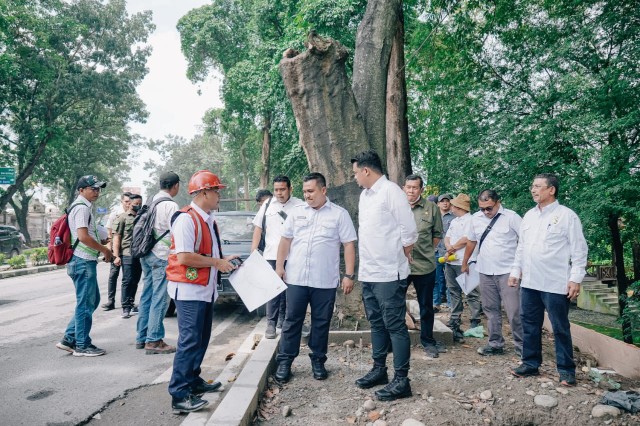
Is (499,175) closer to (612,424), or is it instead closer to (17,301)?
(612,424)

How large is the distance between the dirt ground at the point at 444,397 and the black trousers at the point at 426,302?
0.30m

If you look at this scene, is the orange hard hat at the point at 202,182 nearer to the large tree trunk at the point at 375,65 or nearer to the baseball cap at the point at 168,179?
the baseball cap at the point at 168,179

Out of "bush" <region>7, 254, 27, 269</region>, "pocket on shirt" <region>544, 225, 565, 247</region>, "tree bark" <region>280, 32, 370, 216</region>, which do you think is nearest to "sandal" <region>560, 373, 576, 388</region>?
"pocket on shirt" <region>544, 225, 565, 247</region>

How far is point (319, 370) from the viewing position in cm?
427

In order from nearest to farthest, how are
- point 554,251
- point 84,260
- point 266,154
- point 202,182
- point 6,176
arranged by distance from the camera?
point 202,182, point 554,251, point 84,260, point 6,176, point 266,154

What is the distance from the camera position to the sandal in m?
3.98

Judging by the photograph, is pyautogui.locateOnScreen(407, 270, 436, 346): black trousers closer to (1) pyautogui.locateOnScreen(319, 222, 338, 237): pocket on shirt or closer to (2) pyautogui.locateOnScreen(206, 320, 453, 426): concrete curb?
(2) pyautogui.locateOnScreen(206, 320, 453, 426): concrete curb

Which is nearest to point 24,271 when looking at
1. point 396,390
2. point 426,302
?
point 426,302

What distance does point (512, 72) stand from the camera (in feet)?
30.7

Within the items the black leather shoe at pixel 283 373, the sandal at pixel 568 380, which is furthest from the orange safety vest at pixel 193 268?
the sandal at pixel 568 380

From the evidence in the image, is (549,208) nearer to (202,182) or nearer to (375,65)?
(375,65)

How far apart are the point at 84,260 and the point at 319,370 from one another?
113 inches

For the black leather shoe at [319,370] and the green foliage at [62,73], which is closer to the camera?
the black leather shoe at [319,370]

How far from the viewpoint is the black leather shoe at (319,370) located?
4250 millimetres
